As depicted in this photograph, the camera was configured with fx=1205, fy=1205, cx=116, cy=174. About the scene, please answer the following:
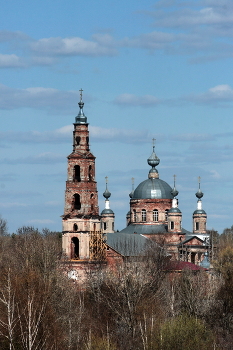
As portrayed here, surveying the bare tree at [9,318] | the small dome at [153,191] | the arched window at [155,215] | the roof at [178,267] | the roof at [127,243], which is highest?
the small dome at [153,191]

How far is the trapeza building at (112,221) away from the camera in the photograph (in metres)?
73.9

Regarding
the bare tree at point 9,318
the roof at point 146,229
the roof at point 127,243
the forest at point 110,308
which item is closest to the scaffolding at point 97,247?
the forest at point 110,308

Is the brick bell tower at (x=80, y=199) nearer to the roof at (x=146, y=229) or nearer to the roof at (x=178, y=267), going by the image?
the roof at (x=178, y=267)

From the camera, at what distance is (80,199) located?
73875mm

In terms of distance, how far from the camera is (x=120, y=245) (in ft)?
264

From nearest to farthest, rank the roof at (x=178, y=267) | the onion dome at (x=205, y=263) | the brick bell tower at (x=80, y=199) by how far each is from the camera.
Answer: the roof at (x=178, y=267), the brick bell tower at (x=80, y=199), the onion dome at (x=205, y=263)

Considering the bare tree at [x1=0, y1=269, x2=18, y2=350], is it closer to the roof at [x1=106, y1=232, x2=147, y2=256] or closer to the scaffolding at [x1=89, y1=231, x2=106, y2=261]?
the scaffolding at [x1=89, y1=231, x2=106, y2=261]

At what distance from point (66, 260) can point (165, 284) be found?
10.9 metres

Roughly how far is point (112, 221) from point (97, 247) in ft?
68.2

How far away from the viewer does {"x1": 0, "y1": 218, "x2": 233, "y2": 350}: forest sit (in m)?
42.1

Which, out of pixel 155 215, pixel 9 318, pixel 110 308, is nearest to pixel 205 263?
pixel 155 215

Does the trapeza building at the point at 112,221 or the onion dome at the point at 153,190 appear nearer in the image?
the trapeza building at the point at 112,221

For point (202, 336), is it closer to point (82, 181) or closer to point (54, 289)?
point (54, 289)

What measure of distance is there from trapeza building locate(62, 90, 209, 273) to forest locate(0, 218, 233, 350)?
5.92ft
